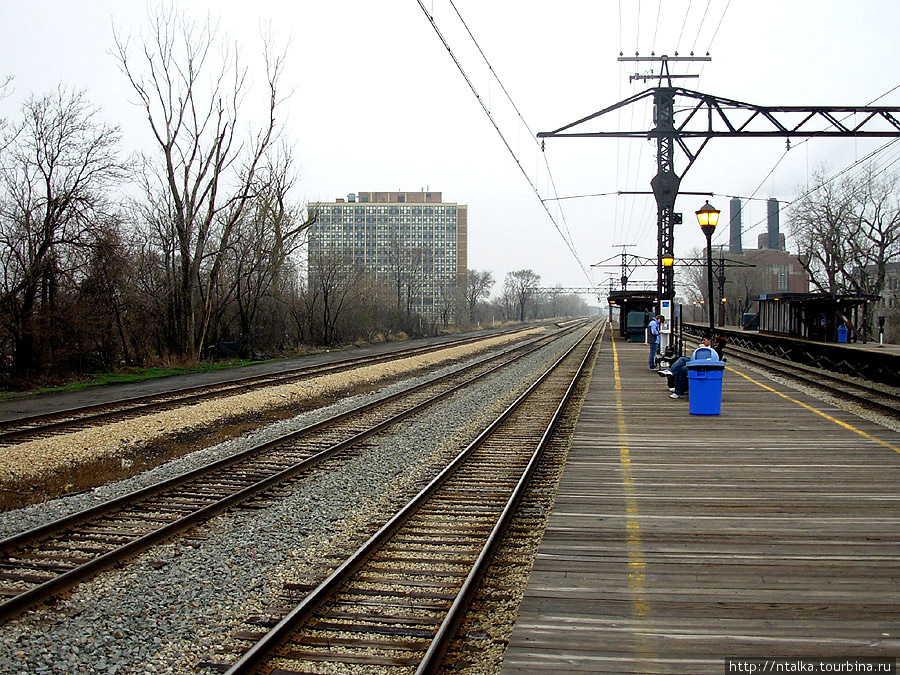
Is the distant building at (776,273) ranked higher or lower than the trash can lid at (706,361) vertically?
higher

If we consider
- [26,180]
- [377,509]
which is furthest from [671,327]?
[26,180]

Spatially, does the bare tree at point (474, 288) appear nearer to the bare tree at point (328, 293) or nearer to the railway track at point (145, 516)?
the bare tree at point (328, 293)

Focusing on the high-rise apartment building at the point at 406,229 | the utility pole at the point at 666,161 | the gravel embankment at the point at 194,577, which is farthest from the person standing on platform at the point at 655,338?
the high-rise apartment building at the point at 406,229

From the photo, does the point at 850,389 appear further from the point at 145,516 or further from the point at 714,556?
the point at 145,516

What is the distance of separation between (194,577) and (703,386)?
985 cm

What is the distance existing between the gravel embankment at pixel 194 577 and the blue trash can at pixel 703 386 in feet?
17.2

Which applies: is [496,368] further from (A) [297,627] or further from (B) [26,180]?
(A) [297,627]

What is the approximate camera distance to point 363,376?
24688mm

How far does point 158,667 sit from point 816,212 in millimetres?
63214

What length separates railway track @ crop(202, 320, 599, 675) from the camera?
4301 mm

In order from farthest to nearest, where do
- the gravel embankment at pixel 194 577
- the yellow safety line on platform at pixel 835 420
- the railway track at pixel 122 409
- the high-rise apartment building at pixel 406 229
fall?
the high-rise apartment building at pixel 406 229
the railway track at pixel 122 409
the yellow safety line on platform at pixel 835 420
the gravel embankment at pixel 194 577

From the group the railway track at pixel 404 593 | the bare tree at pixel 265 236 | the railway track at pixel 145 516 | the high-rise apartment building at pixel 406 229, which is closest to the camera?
the railway track at pixel 404 593

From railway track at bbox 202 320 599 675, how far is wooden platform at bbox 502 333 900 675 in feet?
1.75

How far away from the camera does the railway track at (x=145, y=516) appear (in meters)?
5.75
